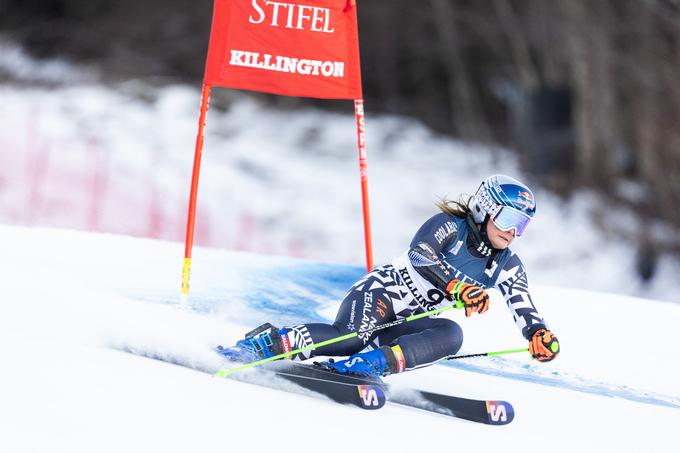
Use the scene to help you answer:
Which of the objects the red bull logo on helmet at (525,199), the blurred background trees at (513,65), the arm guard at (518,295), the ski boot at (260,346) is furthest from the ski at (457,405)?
the blurred background trees at (513,65)

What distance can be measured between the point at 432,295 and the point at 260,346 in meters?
0.85

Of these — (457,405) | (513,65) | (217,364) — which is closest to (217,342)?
(217,364)

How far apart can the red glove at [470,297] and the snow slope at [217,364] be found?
0.50 m

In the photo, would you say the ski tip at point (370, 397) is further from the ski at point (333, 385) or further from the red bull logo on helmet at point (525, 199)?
the red bull logo on helmet at point (525, 199)

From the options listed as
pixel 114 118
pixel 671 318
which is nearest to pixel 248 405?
pixel 671 318

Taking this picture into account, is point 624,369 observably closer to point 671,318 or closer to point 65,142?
point 671,318

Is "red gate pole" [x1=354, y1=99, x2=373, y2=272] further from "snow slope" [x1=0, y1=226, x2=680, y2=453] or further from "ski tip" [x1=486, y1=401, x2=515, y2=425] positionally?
"ski tip" [x1=486, y1=401, x2=515, y2=425]

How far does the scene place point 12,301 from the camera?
15.6ft

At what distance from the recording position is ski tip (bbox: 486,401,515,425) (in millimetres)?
4043

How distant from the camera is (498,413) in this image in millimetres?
4059

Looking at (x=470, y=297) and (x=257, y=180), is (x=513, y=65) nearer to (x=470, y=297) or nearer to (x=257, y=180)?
(x=257, y=180)

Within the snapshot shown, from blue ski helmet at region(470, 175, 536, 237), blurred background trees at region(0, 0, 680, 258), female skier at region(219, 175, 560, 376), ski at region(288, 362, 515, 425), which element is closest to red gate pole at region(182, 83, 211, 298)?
female skier at region(219, 175, 560, 376)

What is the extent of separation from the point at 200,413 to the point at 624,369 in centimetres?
284

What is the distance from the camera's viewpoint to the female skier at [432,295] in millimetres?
4156
